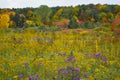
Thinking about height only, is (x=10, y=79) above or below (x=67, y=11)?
above

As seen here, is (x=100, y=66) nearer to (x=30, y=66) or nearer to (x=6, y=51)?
(x=30, y=66)

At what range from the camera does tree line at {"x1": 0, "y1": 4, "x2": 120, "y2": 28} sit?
74750 mm

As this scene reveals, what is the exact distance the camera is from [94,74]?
8.30 meters

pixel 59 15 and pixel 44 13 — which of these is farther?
pixel 59 15

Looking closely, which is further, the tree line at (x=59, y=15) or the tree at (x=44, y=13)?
the tree at (x=44, y=13)

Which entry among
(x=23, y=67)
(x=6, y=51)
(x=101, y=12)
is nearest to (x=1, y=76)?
(x=23, y=67)

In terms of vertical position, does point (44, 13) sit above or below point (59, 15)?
above

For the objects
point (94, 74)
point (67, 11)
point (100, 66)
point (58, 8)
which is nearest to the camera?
point (94, 74)

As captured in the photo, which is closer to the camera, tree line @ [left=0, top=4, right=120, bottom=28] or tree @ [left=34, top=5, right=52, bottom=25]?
tree line @ [left=0, top=4, right=120, bottom=28]

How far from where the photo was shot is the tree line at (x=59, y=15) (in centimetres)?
7475

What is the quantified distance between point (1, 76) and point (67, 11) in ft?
259

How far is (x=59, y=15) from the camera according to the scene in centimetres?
8738

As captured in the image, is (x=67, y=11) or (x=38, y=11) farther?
(x=67, y=11)

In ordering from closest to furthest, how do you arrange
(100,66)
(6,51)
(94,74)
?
1. (94,74)
2. (100,66)
3. (6,51)
